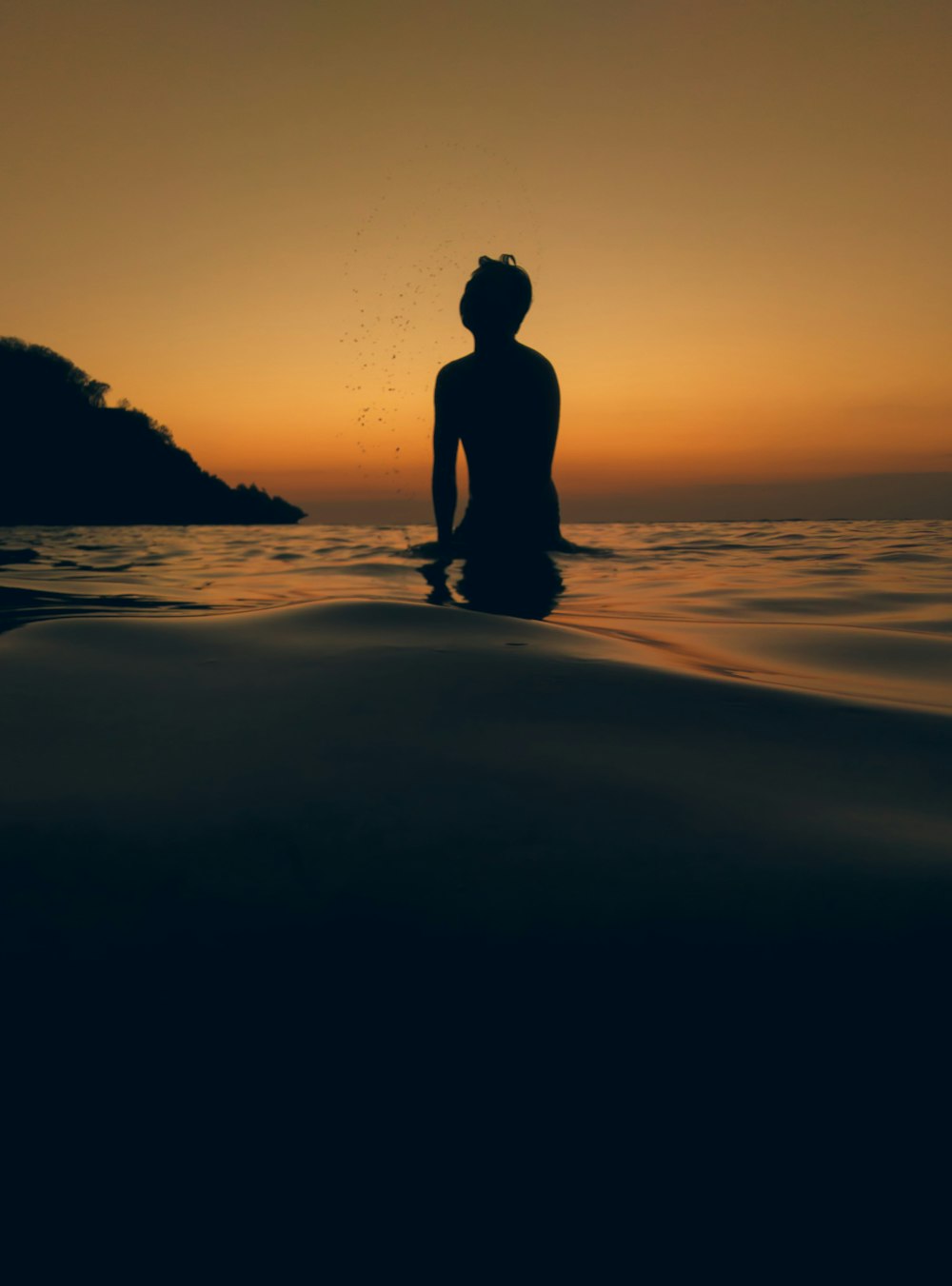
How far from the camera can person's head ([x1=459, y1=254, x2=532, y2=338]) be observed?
5.31m

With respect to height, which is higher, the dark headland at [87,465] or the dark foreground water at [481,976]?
the dark headland at [87,465]

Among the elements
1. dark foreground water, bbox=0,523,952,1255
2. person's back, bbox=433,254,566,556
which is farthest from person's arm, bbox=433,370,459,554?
dark foreground water, bbox=0,523,952,1255

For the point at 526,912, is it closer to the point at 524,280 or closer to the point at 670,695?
the point at 670,695

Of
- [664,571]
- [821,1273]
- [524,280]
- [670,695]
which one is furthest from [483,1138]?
[524,280]

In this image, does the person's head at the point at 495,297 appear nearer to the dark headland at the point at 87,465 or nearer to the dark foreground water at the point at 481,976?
the dark foreground water at the point at 481,976

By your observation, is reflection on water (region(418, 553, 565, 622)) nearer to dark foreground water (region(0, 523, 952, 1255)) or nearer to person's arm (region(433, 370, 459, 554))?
person's arm (region(433, 370, 459, 554))

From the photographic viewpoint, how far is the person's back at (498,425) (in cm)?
539

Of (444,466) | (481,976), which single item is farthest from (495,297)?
(481,976)

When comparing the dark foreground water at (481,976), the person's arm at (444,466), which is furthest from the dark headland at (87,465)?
the dark foreground water at (481,976)

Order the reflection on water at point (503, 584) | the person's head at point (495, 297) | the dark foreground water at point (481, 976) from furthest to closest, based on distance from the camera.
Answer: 1. the person's head at point (495, 297)
2. the reflection on water at point (503, 584)
3. the dark foreground water at point (481, 976)

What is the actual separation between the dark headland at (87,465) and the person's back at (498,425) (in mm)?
36776

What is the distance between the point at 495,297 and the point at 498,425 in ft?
2.97

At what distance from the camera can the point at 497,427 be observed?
221 inches

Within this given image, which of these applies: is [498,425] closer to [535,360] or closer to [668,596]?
[535,360]
